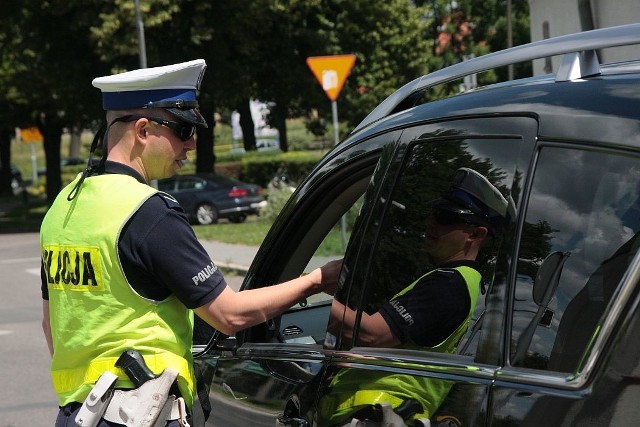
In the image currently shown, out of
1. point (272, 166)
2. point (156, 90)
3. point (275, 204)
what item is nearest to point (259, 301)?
point (156, 90)

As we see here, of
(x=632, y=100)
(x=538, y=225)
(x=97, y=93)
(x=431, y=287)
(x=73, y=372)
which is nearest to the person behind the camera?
(x=632, y=100)

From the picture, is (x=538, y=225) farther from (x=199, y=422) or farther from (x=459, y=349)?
(x=199, y=422)

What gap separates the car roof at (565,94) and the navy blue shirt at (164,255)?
1.98 ft

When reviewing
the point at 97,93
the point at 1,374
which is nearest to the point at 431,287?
the point at 1,374

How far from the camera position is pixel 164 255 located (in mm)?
2816

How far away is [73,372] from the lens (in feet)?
9.72

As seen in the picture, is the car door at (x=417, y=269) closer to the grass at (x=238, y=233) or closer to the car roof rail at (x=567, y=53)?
the car roof rail at (x=567, y=53)

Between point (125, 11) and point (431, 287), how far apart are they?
27.8 metres

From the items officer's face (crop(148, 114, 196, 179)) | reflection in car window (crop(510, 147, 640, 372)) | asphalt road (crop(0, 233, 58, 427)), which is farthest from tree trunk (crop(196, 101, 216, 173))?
reflection in car window (crop(510, 147, 640, 372))

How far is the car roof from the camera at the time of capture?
211 centimetres

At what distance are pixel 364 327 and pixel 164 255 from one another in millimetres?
555

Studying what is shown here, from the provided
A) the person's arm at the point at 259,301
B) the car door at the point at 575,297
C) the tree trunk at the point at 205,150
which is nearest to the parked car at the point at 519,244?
the car door at the point at 575,297

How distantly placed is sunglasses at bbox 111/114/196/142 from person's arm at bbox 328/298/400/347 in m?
0.63

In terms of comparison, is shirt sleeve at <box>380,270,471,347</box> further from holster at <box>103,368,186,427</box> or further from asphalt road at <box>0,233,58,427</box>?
asphalt road at <box>0,233,58,427</box>
